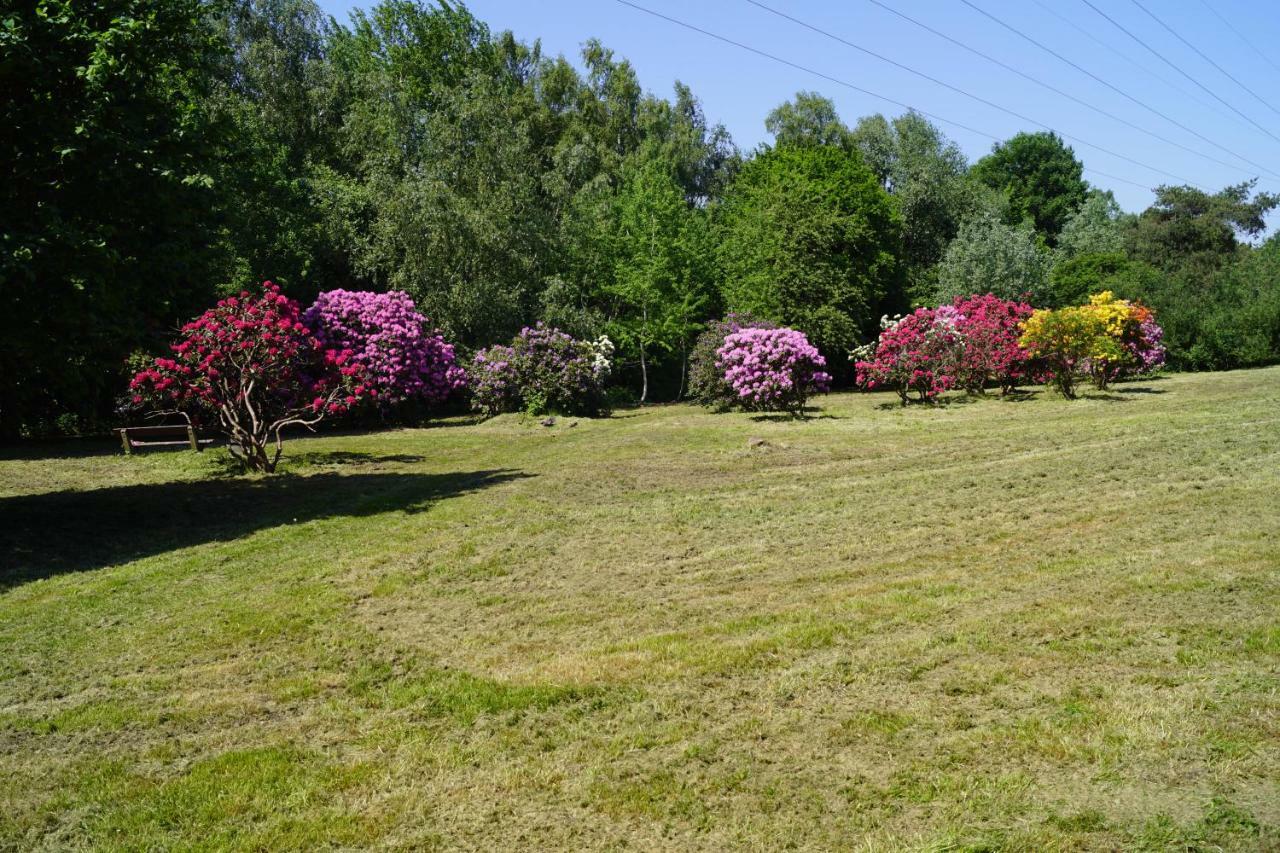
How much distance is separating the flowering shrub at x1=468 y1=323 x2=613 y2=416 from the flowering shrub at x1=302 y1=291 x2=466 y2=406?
1.55 metres

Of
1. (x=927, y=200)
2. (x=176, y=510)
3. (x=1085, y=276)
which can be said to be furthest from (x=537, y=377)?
(x=1085, y=276)

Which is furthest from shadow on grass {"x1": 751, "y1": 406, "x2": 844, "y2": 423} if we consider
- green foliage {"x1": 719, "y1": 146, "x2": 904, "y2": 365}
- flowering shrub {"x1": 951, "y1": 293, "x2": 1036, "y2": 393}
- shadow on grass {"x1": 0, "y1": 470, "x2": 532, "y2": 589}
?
green foliage {"x1": 719, "y1": 146, "x2": 904, "y2": 365}

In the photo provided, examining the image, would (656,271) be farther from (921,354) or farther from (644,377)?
(921,354)

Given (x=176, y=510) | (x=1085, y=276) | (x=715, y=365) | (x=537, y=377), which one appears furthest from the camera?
(x=1085, y=276)

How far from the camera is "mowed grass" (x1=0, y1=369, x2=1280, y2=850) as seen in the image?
141 inches

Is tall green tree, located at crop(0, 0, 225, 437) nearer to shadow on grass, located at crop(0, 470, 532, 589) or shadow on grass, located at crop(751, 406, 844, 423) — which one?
shadow on grass, located at crop(0, 470, 532, 589)

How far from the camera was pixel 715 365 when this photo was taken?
21.9m

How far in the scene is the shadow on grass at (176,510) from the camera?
8914 millimetres

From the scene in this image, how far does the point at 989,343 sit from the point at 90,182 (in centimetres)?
2005

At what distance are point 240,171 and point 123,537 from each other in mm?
15030

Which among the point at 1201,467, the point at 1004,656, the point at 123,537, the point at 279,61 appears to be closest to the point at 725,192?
the point at 279,61

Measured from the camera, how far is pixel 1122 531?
783 cm

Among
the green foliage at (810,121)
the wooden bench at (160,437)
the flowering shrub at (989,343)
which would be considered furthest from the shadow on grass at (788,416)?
the green foliage at (810,121)

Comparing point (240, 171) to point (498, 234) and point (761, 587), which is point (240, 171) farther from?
point (761, 587)
